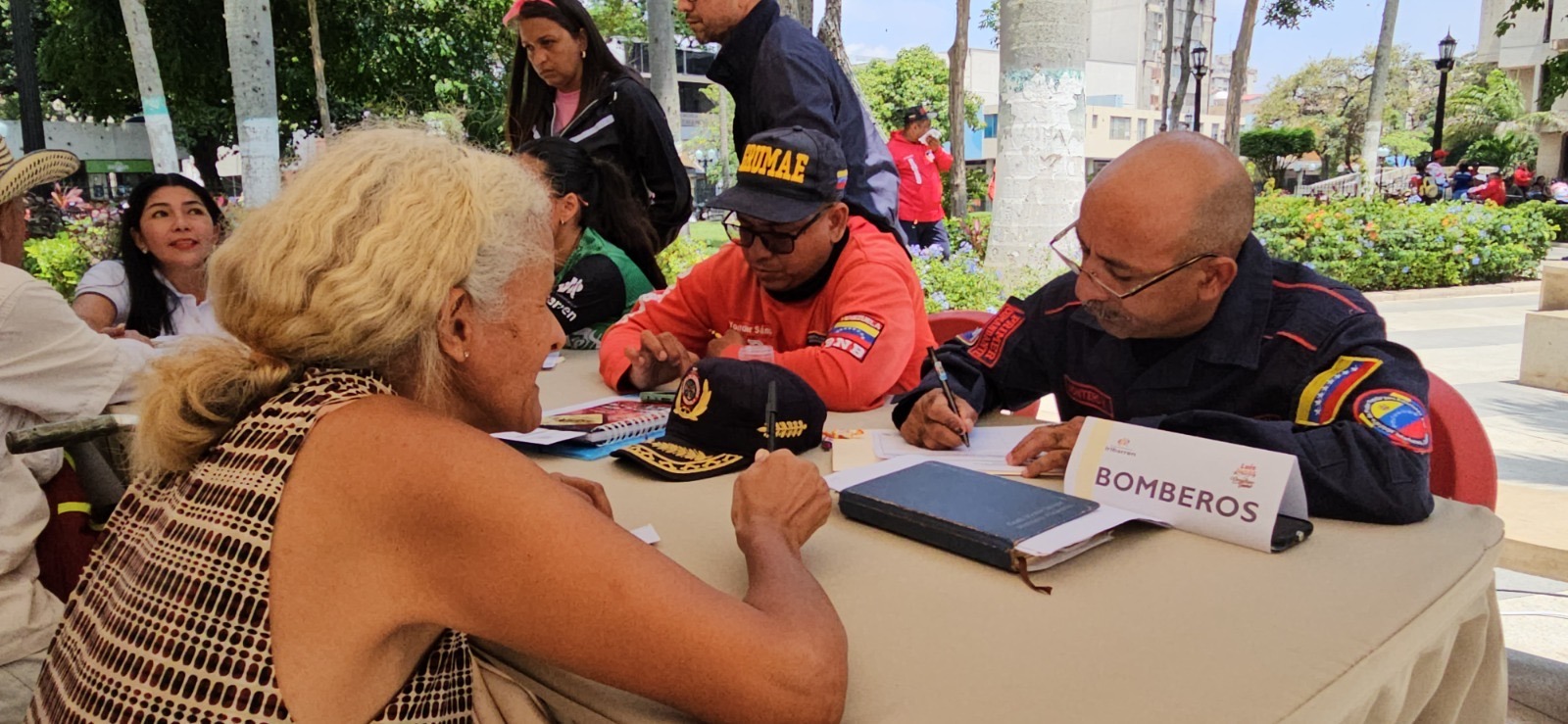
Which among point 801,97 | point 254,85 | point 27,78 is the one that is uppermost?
point 27,78

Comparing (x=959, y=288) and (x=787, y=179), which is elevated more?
(x=787, y=179)

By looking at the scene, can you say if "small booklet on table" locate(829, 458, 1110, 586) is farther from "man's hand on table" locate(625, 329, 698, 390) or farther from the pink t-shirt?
the pink t-shirt

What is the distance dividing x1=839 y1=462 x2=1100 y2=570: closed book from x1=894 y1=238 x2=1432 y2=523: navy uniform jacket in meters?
0.32

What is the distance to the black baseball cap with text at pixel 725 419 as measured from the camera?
1934 mm

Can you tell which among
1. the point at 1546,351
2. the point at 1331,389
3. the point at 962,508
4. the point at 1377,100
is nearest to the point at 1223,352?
the point at 1331,389

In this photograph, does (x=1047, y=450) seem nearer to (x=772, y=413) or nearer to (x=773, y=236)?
(x=772, y=413)

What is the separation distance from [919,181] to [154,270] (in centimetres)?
637

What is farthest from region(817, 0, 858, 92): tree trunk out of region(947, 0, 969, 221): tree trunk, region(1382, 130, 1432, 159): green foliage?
region(1382, 130, 1432, 159): green foliage

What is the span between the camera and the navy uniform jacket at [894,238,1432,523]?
1570mm

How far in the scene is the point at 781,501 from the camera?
1.45 metres

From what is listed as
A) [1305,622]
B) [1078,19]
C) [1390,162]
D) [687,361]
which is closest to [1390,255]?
[1078,19]

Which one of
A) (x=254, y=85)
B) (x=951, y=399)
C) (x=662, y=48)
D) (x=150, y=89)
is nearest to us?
(x=951, y=399)

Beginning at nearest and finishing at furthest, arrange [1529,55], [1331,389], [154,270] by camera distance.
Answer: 1. [1331,389]
2. [154,270]
3. [1529,55]

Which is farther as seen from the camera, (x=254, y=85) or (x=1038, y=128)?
(x=254, y=85)
